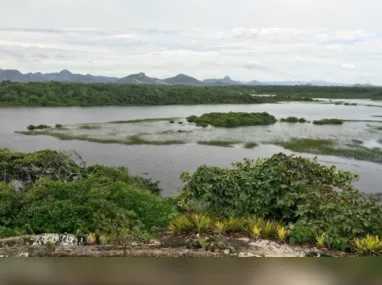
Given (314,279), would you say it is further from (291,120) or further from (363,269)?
(291,120)

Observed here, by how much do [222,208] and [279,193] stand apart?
145cm

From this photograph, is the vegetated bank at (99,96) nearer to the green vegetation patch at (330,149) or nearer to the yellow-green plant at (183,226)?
the green vegetation patch at (330,149)

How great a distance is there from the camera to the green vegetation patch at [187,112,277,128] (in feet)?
140

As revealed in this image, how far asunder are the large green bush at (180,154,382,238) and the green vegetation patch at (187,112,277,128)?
32516 millimetres

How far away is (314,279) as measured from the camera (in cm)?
210

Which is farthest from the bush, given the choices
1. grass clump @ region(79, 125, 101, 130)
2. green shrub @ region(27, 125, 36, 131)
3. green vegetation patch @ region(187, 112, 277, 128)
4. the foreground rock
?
green vegetation patch @ region(187, 112, 277, 128)

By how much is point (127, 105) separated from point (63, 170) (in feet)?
193

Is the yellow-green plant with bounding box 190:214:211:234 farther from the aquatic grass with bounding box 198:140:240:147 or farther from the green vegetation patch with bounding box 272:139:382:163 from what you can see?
the aquatic grass with bounding box 198:140:240:147

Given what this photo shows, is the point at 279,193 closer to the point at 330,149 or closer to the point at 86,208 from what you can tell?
the point at 86,208

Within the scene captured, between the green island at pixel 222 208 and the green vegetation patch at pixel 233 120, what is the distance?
32.4m

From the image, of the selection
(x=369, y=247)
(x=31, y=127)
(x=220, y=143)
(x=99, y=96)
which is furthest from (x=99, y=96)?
(x=369, y=247)

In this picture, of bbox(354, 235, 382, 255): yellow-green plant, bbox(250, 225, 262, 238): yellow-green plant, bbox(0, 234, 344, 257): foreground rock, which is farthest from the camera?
bbox(250, 225, 262, 238): yellow-green plant

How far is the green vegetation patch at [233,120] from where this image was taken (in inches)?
1676

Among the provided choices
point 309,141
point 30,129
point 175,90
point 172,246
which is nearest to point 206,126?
point 309,141
